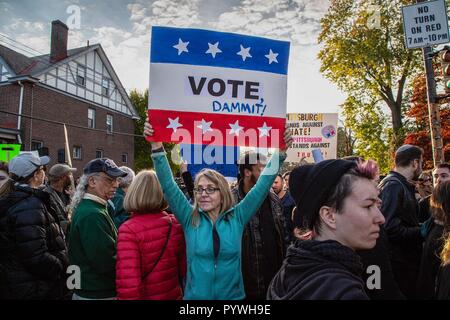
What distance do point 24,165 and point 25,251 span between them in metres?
0.93

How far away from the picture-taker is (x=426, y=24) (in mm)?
6406

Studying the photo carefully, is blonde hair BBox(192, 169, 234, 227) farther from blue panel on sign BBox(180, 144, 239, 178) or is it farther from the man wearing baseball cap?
the man wearing baseball cap

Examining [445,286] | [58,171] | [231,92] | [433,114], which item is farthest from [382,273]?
[433,114]

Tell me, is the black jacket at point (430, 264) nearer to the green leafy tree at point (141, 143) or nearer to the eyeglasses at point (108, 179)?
the eyeglasses at point (108, 179)

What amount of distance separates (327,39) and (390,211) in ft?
68.0

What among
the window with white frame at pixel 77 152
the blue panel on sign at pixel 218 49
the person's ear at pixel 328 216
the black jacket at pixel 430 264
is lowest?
the black jacket at pixel 430 264

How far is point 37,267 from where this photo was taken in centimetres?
295

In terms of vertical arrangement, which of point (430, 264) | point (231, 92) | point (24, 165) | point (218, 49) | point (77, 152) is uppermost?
point (77, 152)

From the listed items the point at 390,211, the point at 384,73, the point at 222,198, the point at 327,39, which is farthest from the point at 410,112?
the point at 222,198

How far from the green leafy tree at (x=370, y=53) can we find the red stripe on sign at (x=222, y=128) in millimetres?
19472

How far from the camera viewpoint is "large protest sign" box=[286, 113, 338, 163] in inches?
332

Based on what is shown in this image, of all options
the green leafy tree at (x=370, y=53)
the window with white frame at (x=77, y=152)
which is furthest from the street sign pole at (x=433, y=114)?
the window with white frame at (x=77, y=152)

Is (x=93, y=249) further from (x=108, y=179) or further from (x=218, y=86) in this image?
(x=218, y=86)

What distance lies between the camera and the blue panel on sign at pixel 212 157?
3252 mm
